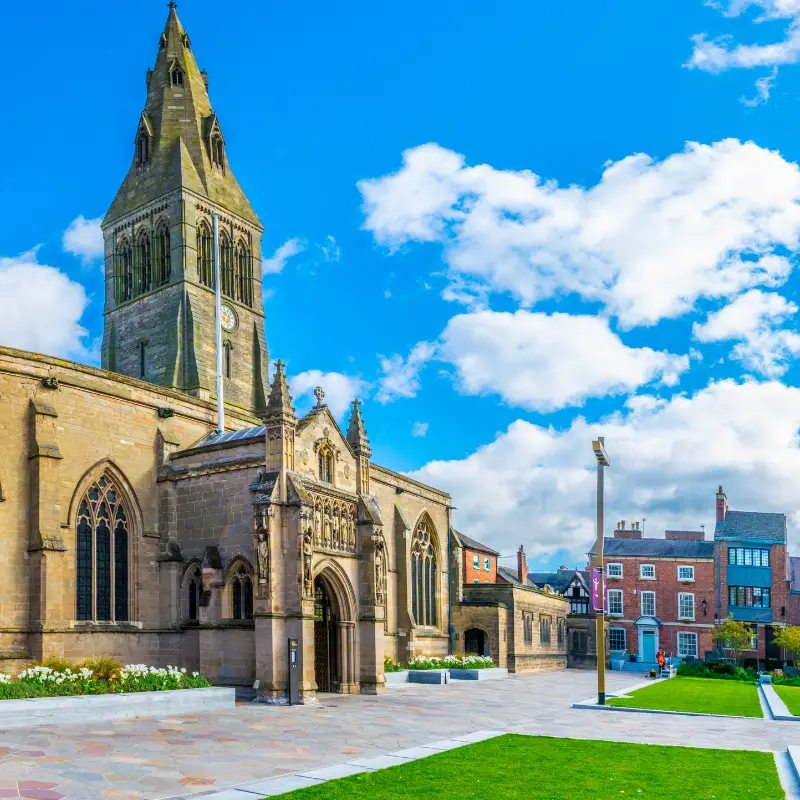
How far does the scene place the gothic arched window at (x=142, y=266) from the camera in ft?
170

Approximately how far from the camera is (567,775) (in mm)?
13820

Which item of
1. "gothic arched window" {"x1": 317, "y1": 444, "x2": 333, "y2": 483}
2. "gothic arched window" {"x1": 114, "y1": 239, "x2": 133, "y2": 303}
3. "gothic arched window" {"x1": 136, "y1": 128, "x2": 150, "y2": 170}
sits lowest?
"gothic arched window" {"x1": 317, "y1": 444, "x2": 333, "y2": 483}

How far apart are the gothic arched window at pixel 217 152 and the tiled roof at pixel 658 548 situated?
3983 centimetres

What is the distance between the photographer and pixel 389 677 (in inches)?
1385

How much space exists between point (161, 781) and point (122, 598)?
16878mm

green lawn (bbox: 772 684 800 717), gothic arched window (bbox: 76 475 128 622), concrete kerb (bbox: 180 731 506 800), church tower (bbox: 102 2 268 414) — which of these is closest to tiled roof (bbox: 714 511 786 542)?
green lawn (bbox: 772 684 800 717)

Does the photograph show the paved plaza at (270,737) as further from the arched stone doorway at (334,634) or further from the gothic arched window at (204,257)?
the gothic arched window at (204,257)

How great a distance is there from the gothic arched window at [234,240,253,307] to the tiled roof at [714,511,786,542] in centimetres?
3981

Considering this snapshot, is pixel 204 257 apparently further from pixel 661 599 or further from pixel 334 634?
pixel 661 599

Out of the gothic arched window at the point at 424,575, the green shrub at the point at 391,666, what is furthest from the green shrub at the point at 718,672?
the green shrub at the point at 391,666

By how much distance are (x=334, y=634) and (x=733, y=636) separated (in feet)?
128

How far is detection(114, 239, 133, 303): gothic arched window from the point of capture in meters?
53.0

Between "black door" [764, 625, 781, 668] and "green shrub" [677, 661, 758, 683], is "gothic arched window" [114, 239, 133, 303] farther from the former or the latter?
"black door" [764, 625, 781, 668]

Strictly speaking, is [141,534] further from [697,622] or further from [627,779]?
[697,622]
